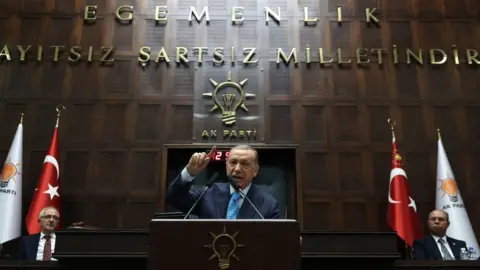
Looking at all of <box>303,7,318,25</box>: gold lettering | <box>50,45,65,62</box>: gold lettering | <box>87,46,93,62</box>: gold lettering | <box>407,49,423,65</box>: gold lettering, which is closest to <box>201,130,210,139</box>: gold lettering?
<box>87,46,93,62</box>: gold lettering

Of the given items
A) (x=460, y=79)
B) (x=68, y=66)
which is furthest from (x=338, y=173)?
(x=68, y=66)

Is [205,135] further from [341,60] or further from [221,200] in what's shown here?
[221,200]

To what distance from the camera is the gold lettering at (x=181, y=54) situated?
21.9 feet

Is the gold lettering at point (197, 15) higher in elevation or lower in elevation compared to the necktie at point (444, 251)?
higher

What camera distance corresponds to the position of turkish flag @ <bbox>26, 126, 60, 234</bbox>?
5758 mm

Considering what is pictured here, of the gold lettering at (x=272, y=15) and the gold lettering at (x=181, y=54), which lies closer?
the gold lettering at (x=181, y=54)

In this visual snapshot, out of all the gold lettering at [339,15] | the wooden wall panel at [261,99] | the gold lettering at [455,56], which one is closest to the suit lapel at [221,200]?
the wooden wall panel at [261,99]

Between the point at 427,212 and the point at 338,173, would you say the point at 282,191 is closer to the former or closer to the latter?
the point at 338,173

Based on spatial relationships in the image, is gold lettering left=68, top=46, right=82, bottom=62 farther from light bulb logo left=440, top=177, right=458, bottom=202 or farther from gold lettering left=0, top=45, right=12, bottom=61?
light bulb logo left=440, top=177, right=458, bottom=202

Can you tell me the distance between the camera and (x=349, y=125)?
653 centimetres

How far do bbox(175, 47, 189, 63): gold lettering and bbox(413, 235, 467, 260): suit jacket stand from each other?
3.33 meters

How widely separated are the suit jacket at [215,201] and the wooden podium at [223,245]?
0.63 m

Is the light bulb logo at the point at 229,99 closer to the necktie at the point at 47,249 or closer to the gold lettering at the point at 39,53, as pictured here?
the gold lettering at the point at 39,53

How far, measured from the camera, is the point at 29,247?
522 cm
